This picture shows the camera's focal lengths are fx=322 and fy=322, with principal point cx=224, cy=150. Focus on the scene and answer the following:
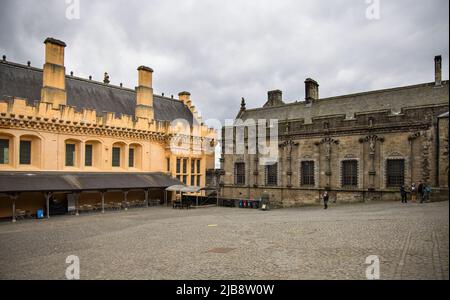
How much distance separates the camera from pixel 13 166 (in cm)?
2369

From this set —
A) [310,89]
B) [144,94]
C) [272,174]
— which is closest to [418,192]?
[272,174]

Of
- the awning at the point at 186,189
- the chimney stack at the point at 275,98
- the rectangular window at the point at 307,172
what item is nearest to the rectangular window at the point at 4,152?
the awning at the point at 186,189

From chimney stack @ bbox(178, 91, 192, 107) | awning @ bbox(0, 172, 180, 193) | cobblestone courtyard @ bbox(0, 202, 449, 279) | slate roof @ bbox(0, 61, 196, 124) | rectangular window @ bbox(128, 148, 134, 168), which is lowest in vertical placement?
cobblestone courtyard @ bbox(0, 202, 449, 279)

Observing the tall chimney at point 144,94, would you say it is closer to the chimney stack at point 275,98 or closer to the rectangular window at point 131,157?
the rectangular window at point 131,157

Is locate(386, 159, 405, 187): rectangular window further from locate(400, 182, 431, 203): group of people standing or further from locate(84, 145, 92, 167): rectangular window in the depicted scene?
locate(84, 145, 92, 167): rectangular window

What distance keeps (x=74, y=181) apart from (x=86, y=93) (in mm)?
10229

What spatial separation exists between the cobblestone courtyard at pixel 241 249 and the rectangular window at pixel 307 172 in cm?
1293

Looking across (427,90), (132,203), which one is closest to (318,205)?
(427,90)

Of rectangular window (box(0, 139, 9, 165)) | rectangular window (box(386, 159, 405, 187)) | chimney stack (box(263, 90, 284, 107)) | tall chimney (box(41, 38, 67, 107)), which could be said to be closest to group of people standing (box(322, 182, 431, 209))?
rectangular window (box(386, 159, 405, 187))

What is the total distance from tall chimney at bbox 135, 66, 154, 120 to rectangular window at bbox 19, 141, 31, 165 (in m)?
10.5

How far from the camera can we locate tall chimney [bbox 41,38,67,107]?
2570 centimetres

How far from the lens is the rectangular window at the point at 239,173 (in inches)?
1406
